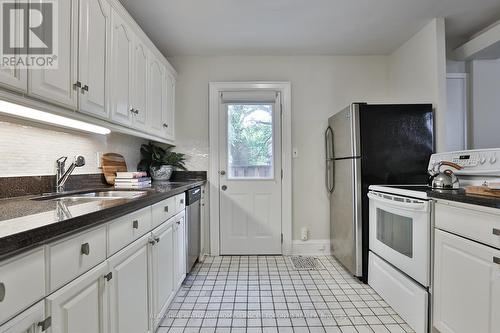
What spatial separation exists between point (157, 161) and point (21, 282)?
2436 millimetres

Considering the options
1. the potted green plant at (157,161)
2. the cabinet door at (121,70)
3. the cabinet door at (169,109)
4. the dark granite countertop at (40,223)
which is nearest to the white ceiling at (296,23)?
the cabinet door at (169,109)

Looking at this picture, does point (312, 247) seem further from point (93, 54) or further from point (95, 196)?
point (93, 54)

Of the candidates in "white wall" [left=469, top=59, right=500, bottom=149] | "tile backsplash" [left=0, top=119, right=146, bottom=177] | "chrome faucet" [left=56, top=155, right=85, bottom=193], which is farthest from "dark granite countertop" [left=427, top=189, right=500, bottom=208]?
"tile backsplash" [left=0, top=119, right=146, bottom=177]

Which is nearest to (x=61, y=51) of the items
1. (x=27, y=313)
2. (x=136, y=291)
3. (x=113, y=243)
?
(x=113, y=243)

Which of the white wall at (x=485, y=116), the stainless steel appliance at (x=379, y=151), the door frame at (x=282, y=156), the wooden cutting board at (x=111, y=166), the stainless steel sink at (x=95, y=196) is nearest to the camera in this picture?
the stainless steel sink at (x=95, y=196)

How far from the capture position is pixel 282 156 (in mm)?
3217

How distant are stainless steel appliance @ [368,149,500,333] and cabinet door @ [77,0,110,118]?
82.0 inches

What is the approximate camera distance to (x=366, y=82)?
330 centimetres

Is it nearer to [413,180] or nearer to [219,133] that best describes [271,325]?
[413,180]

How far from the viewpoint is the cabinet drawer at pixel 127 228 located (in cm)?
115

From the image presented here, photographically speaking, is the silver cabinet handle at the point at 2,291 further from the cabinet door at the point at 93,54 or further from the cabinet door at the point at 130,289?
the cabinet door at the point at 93,54

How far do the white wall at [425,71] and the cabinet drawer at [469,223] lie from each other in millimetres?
1154

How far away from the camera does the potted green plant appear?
2.97 metres

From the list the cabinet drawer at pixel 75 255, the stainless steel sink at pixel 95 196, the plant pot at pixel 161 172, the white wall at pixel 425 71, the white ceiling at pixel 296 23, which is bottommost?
the cabinet drawer at pixel 75 255
